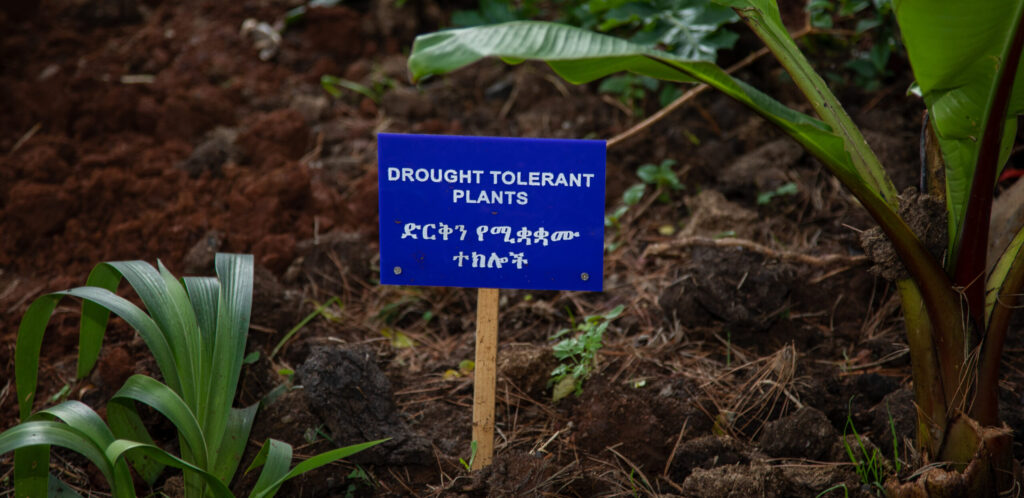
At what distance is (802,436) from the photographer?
1536mm

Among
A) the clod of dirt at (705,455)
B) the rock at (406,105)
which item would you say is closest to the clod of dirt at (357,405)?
the clod of dirt at (705,455)

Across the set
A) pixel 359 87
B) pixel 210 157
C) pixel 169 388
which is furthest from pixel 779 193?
pixel 210 157

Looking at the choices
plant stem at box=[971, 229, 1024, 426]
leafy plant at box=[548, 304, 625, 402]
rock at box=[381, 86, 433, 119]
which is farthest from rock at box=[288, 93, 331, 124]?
plant stem at box=[971, 229, 1024, 426]

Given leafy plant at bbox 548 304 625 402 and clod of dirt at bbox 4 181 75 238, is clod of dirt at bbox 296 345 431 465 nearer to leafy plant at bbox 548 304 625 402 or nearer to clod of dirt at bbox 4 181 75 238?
leafy plant at bbox 548 304 625 402

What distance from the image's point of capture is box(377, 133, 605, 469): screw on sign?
1468 millimetres

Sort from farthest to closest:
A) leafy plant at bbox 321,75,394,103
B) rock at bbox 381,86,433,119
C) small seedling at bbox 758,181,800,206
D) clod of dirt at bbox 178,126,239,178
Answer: leafy plant at bbox 321,75,394,103
rock at bbox 381,86,433,119
clod of dirt at bbox 178,126,239,178
small seedling at bbox 758,181,800,206

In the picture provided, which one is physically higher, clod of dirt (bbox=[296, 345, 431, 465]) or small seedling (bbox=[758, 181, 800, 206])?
small seedling (bbox=[758, 181, 800, 206])

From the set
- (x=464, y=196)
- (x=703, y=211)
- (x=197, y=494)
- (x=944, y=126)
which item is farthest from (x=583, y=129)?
(x=197, y=494)

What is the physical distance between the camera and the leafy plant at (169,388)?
1.30 m

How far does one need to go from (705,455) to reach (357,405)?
0.71 metres

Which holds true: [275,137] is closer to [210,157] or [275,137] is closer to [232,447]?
[210,157]

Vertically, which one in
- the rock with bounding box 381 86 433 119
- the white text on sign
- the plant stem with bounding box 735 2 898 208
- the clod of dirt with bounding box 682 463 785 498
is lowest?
the clod of dirt with bounding box 682 463 785 498

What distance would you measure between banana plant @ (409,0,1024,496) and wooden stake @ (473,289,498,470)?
490 mm

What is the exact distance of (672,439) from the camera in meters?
1.62
